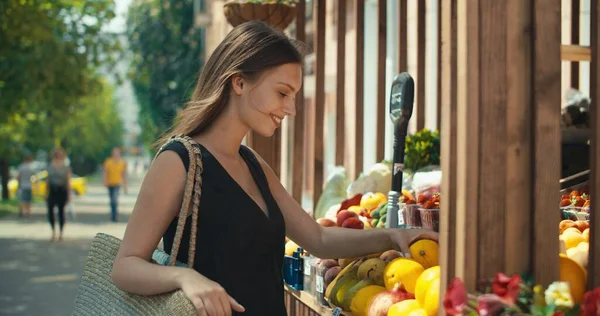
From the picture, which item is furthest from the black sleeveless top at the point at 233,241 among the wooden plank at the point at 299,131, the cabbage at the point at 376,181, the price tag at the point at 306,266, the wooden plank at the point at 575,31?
the wooden plank at the point at 575,31

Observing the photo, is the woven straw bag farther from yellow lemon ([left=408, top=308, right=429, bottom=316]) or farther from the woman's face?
yellow lemon ([left=408, top=308, right=429, bottom=316])

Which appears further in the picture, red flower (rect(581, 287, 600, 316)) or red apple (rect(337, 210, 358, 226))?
red apple (rect(337, 210, 358, 226))

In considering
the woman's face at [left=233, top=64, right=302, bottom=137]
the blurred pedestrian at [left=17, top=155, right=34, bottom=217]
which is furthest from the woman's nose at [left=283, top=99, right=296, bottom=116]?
the blurred pedestrian at [left=17, top=155, right=34, bottom=217]

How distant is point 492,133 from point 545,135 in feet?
0.44

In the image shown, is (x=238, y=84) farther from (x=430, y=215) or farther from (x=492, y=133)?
(x=430, y=215)

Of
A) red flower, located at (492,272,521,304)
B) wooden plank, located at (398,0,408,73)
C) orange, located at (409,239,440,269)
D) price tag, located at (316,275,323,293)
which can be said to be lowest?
price tag, located at (316,275,323,293)

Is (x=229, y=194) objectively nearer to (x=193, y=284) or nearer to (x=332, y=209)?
(x=193, y=284)

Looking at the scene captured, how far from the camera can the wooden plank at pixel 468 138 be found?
238cm

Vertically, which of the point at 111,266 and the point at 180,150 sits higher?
the point at 180,150

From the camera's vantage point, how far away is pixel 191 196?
274 cm

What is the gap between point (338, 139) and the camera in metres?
6.36

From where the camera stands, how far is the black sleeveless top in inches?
110

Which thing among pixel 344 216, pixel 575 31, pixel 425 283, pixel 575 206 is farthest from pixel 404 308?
pixel 575 31

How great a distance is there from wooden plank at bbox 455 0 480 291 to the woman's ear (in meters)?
0.72
